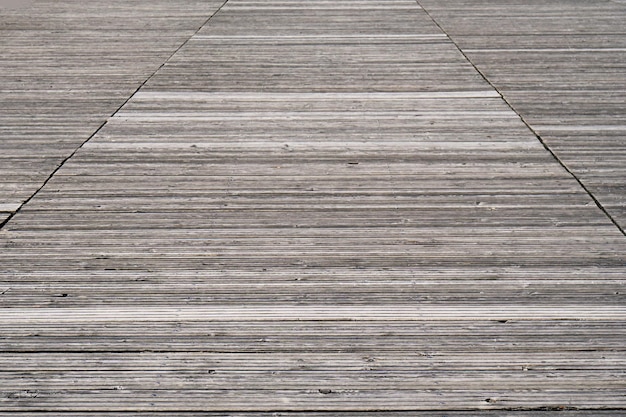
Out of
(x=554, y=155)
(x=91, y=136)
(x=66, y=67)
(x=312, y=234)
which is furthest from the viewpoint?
(x=66, y=67)

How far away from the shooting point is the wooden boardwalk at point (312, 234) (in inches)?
53.6

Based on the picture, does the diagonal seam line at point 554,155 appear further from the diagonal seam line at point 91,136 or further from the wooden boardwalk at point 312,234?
the diagonal seam line at point 91,136

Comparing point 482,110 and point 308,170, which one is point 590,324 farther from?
point 482,110

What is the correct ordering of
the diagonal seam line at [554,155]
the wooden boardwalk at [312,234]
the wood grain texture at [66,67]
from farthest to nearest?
1. the wood grain texture at [66,67]
2. the diagonal seam line at [554,155]
3. the wooden boardwalk at [312,234]

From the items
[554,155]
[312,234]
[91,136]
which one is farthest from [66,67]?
[554,155]

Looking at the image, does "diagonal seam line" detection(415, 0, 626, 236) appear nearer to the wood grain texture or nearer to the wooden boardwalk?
the wooden boardwalk

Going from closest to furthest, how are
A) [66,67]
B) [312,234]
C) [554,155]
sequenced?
[312,234] → [554,155] → [66,67]

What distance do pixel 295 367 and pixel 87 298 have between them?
500mm

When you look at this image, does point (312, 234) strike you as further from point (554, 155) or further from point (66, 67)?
point (66, 67)

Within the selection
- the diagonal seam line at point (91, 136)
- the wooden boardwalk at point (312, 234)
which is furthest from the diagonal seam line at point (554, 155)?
the diagonal seam line at point (91, 136)

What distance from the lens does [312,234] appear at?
6.25ft

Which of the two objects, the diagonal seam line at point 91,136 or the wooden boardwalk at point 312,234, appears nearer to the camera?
the wooden boardwalk at point 312,234

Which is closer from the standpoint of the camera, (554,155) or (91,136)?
(554,155)

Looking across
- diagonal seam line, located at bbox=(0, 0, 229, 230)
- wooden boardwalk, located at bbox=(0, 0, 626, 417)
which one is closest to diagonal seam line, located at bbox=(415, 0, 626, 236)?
wooden boardwalk, located at bbox=(0, 0, 626, 417)
